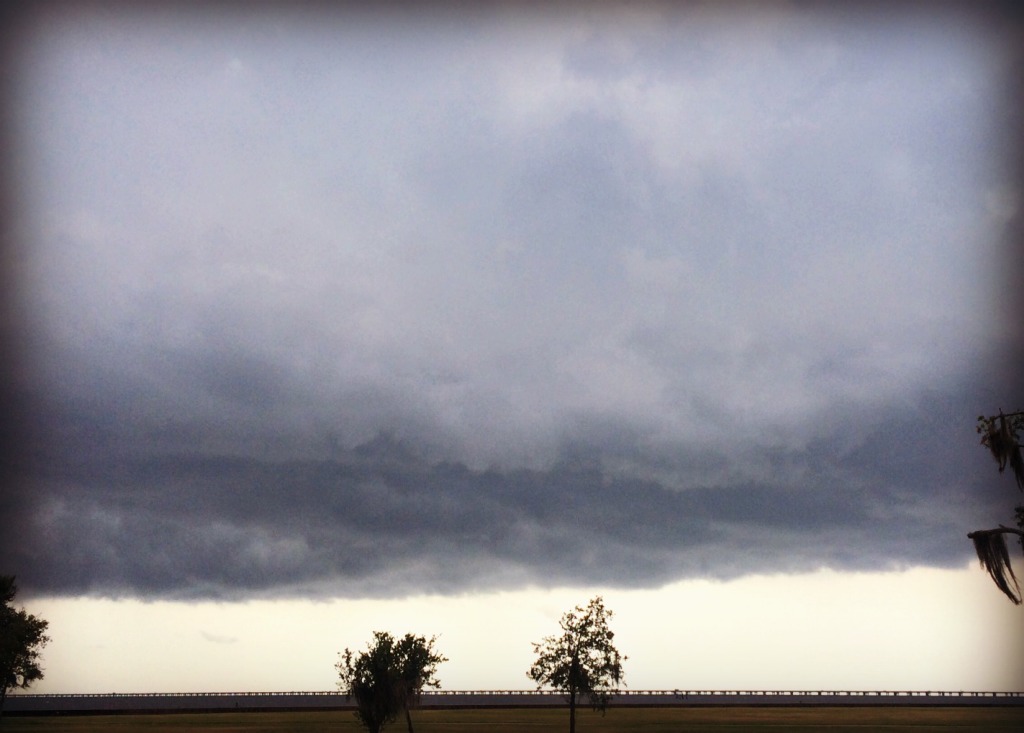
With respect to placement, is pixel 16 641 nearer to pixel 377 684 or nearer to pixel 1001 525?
pixel 377 684

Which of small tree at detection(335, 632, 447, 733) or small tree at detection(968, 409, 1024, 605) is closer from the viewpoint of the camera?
small tree at detection(968, 409, 1024, 605)

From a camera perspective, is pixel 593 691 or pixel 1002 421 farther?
pixel 593 691

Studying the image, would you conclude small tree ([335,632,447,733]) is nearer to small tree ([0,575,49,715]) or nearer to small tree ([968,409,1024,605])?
small tree ([0,575,49,715])

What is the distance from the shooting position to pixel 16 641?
80.4m

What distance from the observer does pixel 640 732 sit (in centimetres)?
8931

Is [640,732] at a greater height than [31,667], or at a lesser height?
lesser

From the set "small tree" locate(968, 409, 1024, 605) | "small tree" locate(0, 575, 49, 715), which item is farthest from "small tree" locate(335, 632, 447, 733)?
"small tree" locate(968, 409, 1024, 605)

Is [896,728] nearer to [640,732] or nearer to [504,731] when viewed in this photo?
[640,732]

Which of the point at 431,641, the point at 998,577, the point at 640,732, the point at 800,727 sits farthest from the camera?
the point at 800,727

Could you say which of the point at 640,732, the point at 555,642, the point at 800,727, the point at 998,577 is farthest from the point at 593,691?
the point at 998,577

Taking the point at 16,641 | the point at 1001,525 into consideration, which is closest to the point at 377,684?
the point at 16,641

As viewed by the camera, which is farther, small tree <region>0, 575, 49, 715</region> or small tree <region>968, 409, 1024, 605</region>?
small tree <region>0, 575, 49, 715</region>

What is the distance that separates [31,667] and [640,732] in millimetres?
65092

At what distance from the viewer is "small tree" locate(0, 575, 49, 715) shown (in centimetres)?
8088
